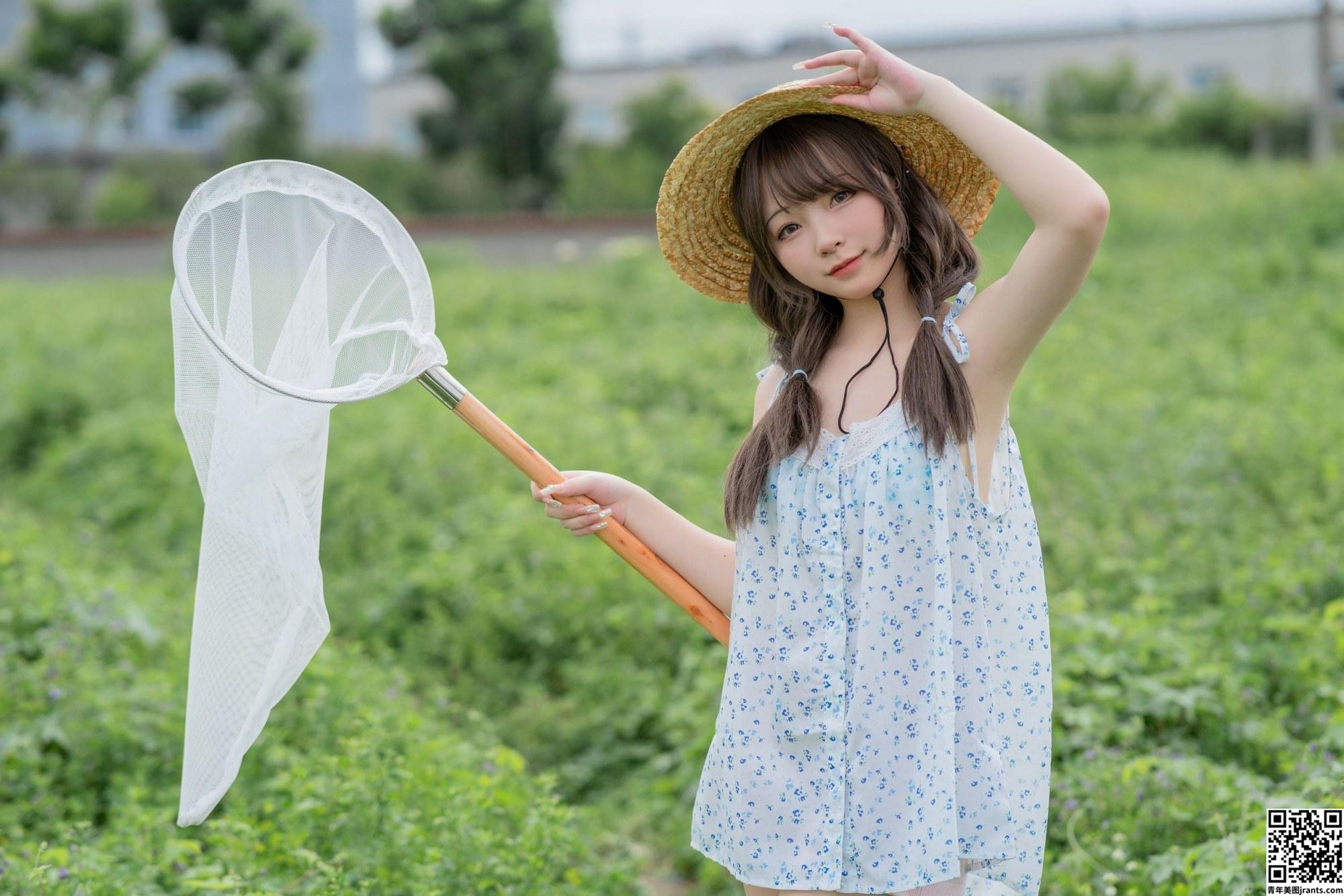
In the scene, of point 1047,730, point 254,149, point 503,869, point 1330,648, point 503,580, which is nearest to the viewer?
point 1047,730

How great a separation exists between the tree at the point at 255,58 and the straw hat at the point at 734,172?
22.1 metres

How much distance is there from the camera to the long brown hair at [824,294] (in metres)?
2.00

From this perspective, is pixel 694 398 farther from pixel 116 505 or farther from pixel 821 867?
pixel 821 867

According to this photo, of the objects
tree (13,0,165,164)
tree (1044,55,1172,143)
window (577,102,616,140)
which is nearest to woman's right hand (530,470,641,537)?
tree (13,0,165,164)

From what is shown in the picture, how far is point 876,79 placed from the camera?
202cm

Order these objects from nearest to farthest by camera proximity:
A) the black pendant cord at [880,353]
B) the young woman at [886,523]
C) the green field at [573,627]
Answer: the young woman at [886,523], the black pendant cord at [880,353], the green field at [573,627]

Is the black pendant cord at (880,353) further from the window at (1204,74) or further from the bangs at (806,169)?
the window at (1204,74)

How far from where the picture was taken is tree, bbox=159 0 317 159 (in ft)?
78.2

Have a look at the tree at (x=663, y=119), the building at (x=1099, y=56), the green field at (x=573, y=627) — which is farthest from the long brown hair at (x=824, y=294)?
the building at (x=1099, y=56)

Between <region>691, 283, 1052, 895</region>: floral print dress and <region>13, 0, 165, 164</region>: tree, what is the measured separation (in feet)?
80.4

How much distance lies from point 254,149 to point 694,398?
60.4 ft

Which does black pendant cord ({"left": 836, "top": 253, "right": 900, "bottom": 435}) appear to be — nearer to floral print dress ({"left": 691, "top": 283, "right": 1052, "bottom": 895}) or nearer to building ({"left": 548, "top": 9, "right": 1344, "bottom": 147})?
floral print dress ({"left": 691, "top": 283, "right": 1052, "bottom": 895})

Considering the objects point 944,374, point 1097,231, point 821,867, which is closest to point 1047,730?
point 821,867

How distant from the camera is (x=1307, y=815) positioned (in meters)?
2.62
